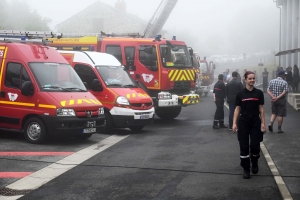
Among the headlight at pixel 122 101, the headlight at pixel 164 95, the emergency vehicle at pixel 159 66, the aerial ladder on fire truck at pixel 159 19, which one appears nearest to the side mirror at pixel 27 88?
the headlight at pixel 122 101

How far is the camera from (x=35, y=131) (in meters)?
13.1

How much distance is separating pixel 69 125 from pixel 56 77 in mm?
1476

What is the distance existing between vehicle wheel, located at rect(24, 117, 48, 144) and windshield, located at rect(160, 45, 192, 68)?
660 centimetres

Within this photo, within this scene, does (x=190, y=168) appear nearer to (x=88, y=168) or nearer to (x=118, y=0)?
(x=88, y=168)

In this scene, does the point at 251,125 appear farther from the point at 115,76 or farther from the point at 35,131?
the point at 115,76

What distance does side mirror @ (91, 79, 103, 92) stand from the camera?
15547 millimetres

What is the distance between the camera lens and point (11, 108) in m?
13.6

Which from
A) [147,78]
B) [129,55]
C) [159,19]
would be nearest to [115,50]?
[129,55]

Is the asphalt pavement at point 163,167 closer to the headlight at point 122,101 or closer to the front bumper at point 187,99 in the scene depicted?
the headlight at point 122,101

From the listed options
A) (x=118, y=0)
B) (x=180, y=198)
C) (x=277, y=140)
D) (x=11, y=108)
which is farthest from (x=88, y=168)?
(x=118, y=0)

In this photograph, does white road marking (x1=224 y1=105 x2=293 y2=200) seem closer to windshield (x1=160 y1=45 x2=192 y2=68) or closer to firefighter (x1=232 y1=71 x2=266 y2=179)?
firefighter (x1=232 y1=71 x2=266 y2=179)

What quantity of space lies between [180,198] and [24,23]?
6296cm

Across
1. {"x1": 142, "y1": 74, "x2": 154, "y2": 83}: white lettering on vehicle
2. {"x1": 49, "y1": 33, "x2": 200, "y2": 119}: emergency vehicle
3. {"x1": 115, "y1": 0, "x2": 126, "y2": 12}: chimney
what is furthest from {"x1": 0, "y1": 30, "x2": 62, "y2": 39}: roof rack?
{"x1": 115, "y1": 0, "x2": 126, "y2": 12}: chimney

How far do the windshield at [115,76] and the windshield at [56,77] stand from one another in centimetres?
169
